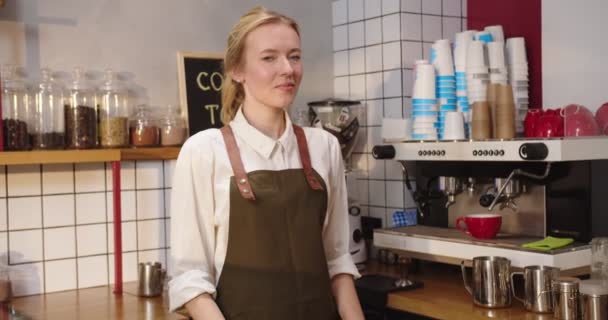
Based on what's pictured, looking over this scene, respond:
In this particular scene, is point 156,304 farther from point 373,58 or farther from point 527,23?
point 527,23

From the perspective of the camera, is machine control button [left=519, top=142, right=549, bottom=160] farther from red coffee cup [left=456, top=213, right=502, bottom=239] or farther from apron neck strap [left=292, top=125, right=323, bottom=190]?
apron neck strap [left=292, top=125, right=323, bottom=190]

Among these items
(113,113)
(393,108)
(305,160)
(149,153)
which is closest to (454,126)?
(393,108)

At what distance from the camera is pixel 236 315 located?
6.09 feet

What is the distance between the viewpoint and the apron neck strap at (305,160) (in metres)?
1.92

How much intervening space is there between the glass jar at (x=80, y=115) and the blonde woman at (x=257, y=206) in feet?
2.79

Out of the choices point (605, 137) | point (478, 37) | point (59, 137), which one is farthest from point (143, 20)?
point (605, 137)

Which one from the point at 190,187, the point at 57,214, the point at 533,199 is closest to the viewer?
the point at 190,187

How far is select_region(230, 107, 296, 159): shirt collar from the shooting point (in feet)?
6.19

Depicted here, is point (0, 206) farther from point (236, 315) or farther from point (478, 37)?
point (478, 37)

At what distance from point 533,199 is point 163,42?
1468 millimetres

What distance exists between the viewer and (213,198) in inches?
72.2

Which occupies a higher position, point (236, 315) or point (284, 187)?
point (284, 187)

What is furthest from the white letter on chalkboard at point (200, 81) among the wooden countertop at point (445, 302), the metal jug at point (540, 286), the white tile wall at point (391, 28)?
the metal jug at point (540, 286)

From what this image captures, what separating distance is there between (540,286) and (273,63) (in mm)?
991
